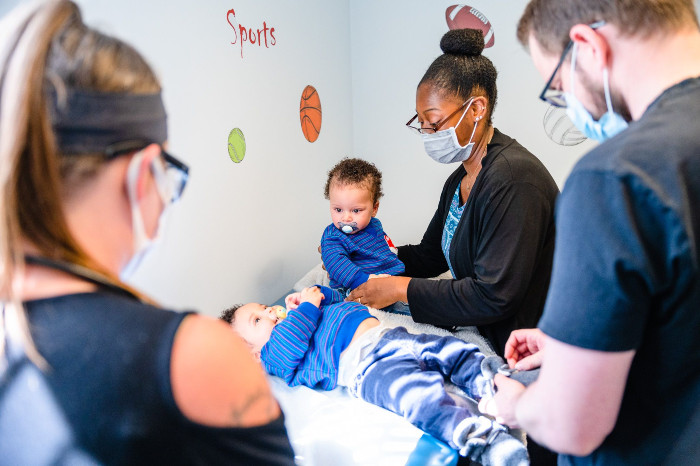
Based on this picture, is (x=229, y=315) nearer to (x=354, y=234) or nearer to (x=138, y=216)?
(x=354, y=234)

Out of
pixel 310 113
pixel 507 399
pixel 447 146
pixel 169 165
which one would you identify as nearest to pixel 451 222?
pixel 447 146

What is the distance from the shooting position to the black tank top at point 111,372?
0.49 metres

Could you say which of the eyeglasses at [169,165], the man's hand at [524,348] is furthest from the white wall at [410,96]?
the eyeglasses at [169,165]

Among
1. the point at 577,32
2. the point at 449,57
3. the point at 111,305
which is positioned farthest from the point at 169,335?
the point at 449,57

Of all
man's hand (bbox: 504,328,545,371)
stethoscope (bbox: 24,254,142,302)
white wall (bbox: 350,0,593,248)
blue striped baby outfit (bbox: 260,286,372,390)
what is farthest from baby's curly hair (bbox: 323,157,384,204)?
stethoscope (bbox: 24,254,142,302)

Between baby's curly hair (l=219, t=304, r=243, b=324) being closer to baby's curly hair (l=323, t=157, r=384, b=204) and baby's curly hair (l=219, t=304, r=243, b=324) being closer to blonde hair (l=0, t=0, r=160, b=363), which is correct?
baby's curly hair (l=323, t=157, r=384, b=204)

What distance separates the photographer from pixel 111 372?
49 centimetres

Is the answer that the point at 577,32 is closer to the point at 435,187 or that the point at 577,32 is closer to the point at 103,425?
the point at 103,425

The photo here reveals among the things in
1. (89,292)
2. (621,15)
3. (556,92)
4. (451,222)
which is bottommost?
(451,222)

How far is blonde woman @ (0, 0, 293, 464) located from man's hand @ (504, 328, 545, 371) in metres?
0.88

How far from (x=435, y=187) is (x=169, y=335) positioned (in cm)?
256

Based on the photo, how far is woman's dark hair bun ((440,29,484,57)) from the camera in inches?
63.2

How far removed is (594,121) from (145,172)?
78cm

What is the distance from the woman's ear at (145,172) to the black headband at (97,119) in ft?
0.06
